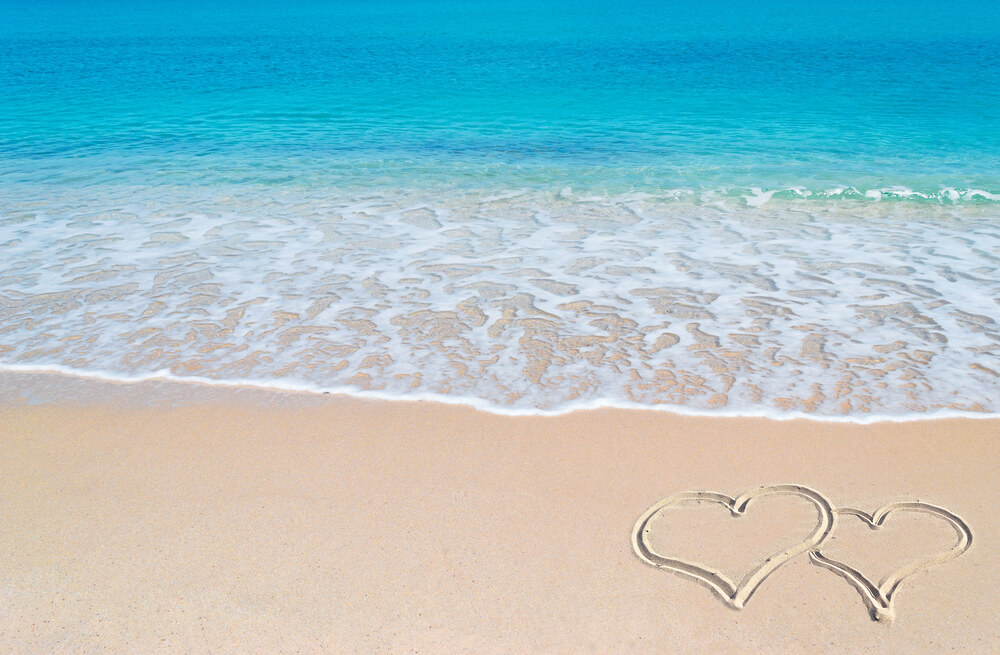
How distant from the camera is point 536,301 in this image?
6.03 metres

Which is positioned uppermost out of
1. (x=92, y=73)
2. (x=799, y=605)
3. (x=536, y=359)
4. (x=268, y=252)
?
(x=799, y=605)

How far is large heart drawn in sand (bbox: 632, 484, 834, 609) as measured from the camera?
295 centimetres

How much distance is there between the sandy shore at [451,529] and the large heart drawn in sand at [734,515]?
0.04 meters

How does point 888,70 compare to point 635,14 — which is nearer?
point 888,70

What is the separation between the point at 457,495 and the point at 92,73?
27.9 m

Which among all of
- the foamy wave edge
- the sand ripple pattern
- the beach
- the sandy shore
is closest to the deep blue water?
the beach

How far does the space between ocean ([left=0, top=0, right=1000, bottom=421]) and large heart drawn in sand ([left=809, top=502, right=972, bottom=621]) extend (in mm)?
909

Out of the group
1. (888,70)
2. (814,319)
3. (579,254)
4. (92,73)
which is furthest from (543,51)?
(814,319)

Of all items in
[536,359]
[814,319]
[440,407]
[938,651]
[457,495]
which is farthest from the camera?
Result: [814,319]

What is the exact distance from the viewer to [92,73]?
84.1 ft

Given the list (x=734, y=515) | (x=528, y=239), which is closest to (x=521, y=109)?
(x=528, y=239)

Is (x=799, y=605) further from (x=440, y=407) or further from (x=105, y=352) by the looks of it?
(x=105, y=352)

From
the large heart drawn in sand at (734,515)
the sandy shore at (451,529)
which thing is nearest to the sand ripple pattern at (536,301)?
the sandy shore at (451,529)

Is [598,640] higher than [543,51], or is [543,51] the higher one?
[598,640]
